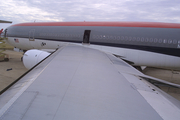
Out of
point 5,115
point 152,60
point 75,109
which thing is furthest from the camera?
point 152,60

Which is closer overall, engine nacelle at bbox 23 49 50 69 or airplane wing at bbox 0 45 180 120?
airplane wing at bbox 0 45 180 120

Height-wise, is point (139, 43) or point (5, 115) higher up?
point (139, 43)

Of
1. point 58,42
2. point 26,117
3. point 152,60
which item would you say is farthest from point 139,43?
point 26,117

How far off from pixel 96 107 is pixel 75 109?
265 millimetres

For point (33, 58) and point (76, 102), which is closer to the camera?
point (76, 102)

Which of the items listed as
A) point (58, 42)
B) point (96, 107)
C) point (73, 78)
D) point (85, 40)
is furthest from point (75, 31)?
point (96, 107)

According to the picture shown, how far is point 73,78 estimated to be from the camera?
104 inches

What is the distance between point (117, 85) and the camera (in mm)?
2605

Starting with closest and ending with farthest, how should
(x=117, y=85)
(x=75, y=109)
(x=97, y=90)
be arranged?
(x=75, y=109) → (x=97, y=90) → (x=117, y=85)

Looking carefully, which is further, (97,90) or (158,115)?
(97,90)

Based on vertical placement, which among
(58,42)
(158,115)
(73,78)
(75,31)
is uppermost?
(75,31)

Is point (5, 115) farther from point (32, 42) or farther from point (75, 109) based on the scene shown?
point (32, 42)

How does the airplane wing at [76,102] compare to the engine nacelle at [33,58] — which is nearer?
the airplane wing at [76,102]

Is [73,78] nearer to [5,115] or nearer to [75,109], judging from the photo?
[75,109]
